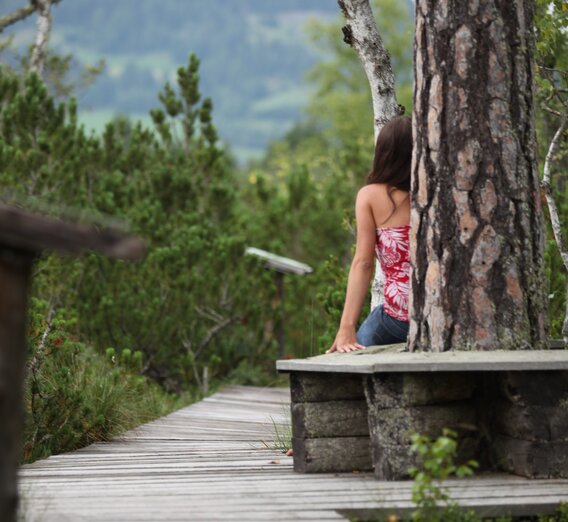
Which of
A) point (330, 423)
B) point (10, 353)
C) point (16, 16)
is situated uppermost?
point (16, 16)

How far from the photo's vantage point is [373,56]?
736 cm

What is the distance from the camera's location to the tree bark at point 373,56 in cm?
730

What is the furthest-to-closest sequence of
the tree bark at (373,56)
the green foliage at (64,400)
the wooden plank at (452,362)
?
the tree bark at (373,56) < the green foliage at (64,400) < the wooden plank at (452,362)

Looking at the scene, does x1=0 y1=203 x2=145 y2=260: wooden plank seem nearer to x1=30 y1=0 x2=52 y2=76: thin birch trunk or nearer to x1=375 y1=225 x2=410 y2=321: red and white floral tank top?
x1=375 y1=225 x2=410 y2=321: red and white floral tank top

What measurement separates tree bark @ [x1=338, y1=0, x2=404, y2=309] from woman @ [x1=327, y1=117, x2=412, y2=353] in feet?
5.72

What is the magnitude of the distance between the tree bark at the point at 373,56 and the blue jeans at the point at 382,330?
1532 millimetres

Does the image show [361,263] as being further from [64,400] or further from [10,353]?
[10,353]

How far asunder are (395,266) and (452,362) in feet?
3.89

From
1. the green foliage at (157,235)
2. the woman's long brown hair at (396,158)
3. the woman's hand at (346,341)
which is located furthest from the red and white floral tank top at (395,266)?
the green foliage at (157,235)

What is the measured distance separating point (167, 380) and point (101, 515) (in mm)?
8559

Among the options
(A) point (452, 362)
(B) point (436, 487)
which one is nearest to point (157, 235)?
(A) point (452, 362)

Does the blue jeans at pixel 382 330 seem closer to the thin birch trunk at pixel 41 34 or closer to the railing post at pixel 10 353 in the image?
the railing post at pixel 10 353

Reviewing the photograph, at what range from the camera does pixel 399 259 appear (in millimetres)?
5520

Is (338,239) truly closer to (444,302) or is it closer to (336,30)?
(444,302)
